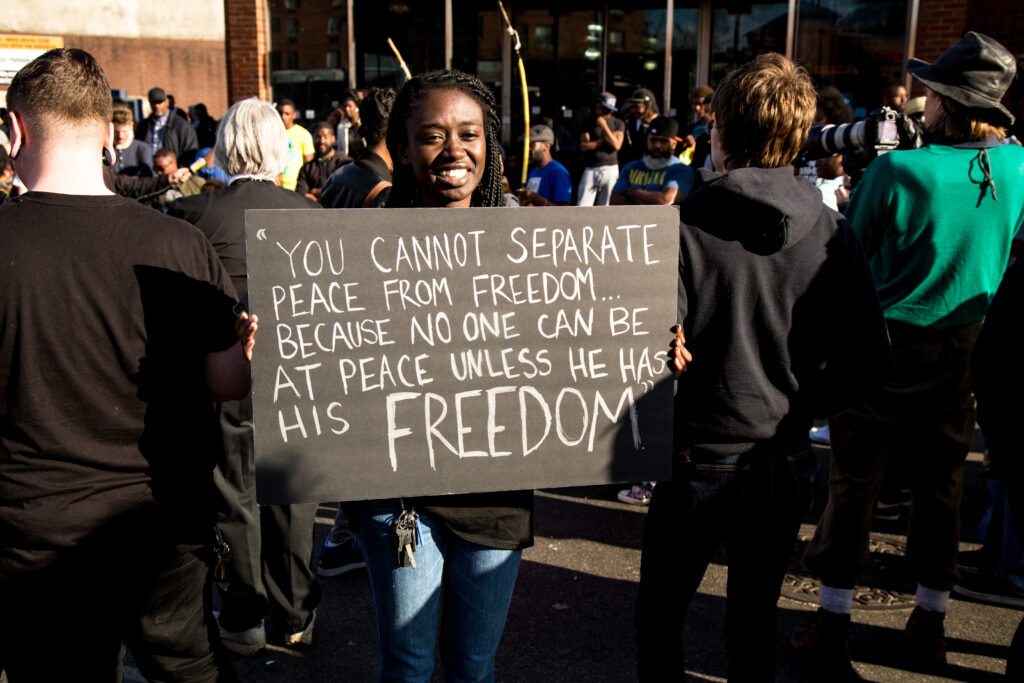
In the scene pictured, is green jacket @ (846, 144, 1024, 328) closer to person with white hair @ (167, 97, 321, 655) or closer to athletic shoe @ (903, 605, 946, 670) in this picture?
athletic shoe @ (903, 605, 946, 670)

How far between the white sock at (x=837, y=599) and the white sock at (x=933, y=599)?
0.32m

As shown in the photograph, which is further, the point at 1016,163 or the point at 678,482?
the point at 1016,163

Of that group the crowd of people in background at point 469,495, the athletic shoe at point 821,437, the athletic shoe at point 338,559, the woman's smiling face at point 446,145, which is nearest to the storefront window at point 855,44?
the athletic shoe at point 821,437

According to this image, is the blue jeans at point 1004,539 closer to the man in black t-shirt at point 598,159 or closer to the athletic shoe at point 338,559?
the athletic shoe at point 338,559

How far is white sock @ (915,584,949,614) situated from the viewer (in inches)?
127

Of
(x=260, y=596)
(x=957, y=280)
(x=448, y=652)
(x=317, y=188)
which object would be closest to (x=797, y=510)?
(x=448, y=652)

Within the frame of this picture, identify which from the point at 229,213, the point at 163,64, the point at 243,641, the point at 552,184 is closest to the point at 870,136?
the point at 229,213

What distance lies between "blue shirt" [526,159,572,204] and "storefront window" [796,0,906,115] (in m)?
4.87

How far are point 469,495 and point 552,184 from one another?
222 inches

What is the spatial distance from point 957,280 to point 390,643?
2352 mm

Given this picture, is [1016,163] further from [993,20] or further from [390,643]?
[993,20]

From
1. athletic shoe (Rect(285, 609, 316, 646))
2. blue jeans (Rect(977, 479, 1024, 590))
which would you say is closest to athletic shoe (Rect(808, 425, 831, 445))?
blue jeans (Rect(977, 479, 1024, 590))

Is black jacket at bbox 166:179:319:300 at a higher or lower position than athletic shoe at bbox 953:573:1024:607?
higher

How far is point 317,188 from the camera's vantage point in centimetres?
782
